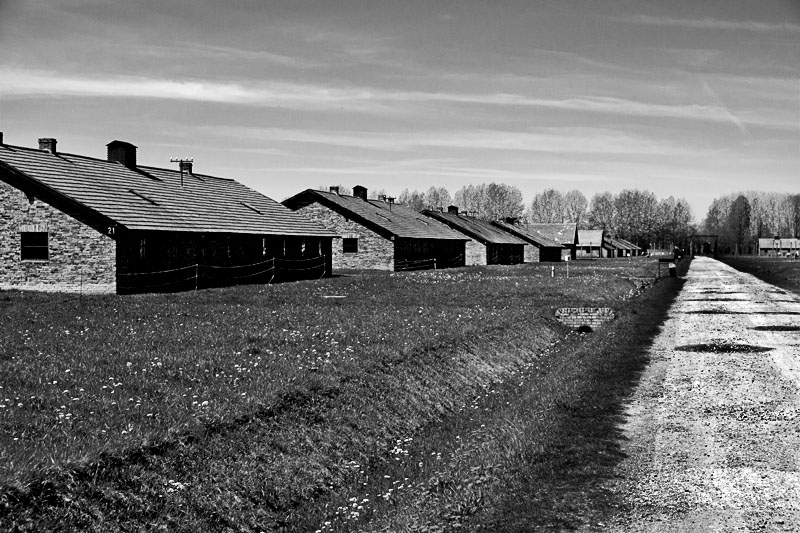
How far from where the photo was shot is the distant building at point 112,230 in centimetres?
3164

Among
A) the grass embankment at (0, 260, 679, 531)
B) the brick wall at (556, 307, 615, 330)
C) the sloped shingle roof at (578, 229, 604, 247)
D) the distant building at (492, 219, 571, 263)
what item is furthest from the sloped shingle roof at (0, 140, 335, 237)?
the sloped shingle roof at (578, 229, 604, 247)

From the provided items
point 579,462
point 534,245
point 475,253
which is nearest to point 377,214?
point 475,253

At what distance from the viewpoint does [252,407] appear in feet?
34.2

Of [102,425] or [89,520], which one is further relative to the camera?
[102,425]

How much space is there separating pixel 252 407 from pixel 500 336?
10.0 meters

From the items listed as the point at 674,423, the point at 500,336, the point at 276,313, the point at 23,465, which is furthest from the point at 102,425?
the point at 276,313

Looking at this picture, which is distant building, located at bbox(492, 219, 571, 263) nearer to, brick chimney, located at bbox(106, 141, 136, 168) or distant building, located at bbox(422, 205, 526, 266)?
distant building, located at bbox(422, 205, 526, 266)

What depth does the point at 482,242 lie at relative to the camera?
278 feet

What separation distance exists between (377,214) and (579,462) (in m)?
58.0

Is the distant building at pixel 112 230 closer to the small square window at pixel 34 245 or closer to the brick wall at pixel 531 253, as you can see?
the small square window at pixel 34 245

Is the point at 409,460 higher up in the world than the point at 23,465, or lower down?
lower down

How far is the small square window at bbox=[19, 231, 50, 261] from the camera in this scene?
106 ft

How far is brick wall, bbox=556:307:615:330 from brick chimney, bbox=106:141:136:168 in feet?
89.4

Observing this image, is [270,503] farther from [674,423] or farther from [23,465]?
[674,423]
